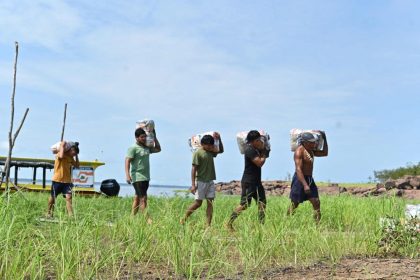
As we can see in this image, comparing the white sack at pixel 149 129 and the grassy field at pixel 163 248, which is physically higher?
the white sack at pixel 149 129

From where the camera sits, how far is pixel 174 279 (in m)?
4.06

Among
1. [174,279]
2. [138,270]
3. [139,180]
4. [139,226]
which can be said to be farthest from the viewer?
[139,180]

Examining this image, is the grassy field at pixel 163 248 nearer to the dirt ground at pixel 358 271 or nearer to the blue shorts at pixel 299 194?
the dirt ground at pixel 358 271

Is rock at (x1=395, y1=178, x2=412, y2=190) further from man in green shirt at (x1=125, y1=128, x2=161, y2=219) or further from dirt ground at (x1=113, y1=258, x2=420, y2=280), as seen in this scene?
dirt ground at (x1=113, y1=258, x2=420, y2=280)

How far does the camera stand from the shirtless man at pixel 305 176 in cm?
747

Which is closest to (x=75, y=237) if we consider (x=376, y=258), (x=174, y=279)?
(x=174, y=279)

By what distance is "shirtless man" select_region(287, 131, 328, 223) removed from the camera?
24.5 feet

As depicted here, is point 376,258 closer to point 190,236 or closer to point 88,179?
point 190,236

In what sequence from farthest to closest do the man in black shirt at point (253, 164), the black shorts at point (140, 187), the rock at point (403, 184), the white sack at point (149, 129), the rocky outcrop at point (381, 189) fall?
the rock at point (403, 184) < the rocky outcrop at point (381, 189) < the white sack at point (149, 129) < the black shorts at point (140, 187) < the man in black shirt at point (253, 164)

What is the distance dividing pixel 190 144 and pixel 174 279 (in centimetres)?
437

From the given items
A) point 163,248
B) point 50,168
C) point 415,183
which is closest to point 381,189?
point 415,183

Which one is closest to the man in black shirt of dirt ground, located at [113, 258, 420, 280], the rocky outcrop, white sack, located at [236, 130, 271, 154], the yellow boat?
white sack, located at [236, 130, 271, 154]

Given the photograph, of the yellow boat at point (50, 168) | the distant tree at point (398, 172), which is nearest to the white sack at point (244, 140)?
the yellow boat at point (50, 168)

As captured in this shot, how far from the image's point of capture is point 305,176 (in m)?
7.68
